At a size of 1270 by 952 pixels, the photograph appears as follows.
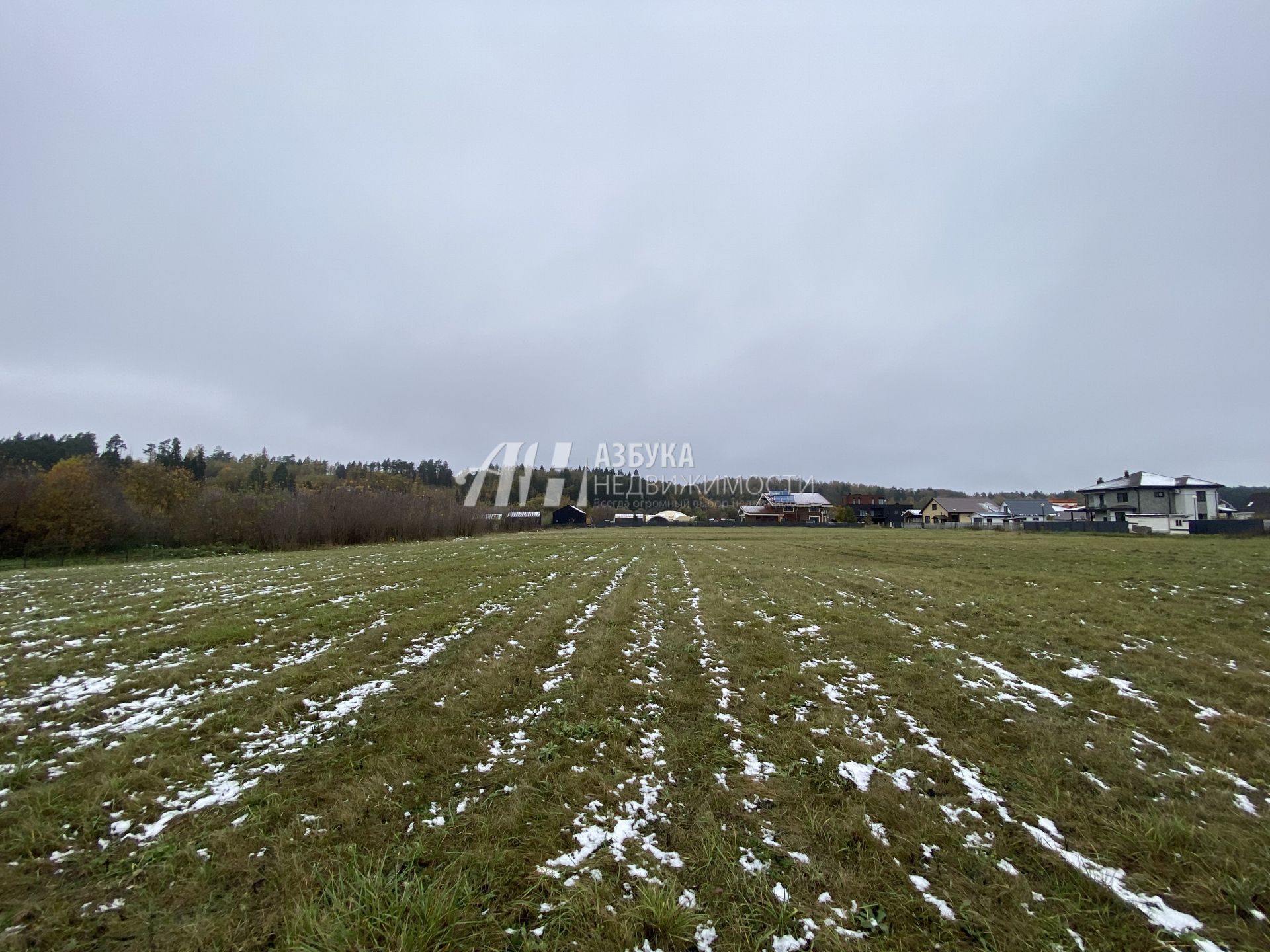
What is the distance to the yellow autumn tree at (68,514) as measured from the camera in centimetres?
3338

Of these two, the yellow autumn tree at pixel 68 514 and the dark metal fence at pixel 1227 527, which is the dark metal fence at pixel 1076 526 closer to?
the dark metal fence at pixel 1227 527

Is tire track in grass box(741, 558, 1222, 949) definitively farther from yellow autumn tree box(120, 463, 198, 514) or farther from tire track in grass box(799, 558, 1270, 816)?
yellow autumn tree box(120, 463, 198, 514)

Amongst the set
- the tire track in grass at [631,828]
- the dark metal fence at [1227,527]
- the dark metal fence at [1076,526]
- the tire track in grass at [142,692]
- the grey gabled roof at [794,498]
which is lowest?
the dark metal fence at [1076,526]

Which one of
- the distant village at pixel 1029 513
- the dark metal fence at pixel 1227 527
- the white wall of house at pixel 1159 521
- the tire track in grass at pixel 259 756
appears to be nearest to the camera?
the tire track in grass at pixel 259 756

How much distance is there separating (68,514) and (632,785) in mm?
49775

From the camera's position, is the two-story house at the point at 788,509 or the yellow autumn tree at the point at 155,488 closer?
the yellow autumn tree at the point at 155,488

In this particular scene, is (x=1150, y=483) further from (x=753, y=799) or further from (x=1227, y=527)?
(x=753, y=799)

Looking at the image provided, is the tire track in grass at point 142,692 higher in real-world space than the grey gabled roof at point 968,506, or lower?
lower

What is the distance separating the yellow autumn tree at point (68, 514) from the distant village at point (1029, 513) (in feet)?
133

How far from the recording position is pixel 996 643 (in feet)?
25.6

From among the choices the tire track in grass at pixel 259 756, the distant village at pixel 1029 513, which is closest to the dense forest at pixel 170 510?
the distant village at pixel 1029 513

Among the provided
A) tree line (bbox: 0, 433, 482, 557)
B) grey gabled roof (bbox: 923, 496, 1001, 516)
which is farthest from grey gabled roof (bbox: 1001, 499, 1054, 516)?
tree line (bbox: 0, 433, 482, 557)

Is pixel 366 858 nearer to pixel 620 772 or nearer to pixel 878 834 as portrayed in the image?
pixel 620 772

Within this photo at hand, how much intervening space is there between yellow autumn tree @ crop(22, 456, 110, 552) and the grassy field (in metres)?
38.4
